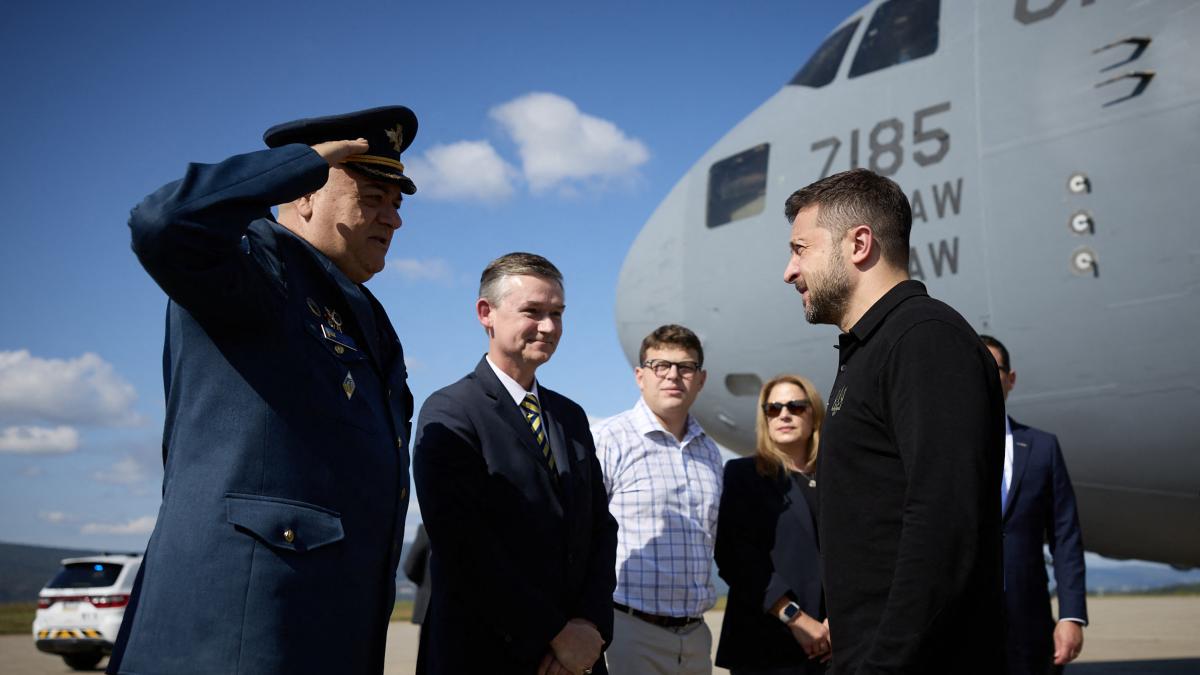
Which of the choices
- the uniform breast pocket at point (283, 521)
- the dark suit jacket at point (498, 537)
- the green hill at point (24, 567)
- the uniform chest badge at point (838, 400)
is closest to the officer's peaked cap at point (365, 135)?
the uniform breast pocket at point (283, 521)

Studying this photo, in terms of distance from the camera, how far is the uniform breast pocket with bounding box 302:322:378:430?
203cm

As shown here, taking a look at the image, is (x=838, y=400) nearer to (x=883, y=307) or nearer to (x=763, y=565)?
(x=883, y=307)

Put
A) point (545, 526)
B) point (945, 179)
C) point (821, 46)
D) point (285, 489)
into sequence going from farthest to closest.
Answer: point (821, 46), point (945, 179), point (545, 526), point (285, 489)

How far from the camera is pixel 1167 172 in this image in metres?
4.58

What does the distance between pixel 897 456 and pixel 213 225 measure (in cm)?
143

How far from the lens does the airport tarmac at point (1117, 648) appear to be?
8555 millimetres

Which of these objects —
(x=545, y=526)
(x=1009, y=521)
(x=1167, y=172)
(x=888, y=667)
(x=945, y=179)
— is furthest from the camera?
(x=945, y=179)

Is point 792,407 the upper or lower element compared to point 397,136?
lower

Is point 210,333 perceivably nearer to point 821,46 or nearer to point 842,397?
point 842,397

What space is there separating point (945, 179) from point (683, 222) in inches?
85.9

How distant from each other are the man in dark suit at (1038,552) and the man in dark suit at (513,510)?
6.55 feet

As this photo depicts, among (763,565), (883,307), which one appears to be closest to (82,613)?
(763,565)

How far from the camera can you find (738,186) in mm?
6742

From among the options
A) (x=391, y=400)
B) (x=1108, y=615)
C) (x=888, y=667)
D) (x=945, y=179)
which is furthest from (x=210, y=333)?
(x=1108, y=615)
